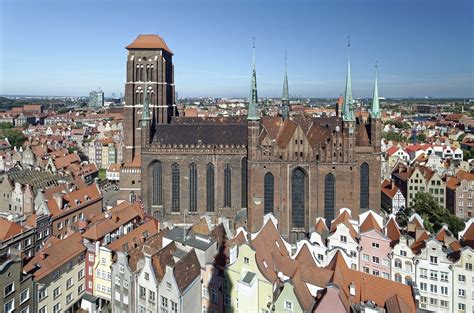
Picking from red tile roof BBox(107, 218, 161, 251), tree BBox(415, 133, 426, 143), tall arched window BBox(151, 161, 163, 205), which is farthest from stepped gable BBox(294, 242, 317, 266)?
tree BBox(415, 133, 426, 143)

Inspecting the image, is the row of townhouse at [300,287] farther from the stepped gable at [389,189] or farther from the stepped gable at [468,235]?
the stepped gable at [389,189]

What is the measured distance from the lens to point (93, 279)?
4112cm

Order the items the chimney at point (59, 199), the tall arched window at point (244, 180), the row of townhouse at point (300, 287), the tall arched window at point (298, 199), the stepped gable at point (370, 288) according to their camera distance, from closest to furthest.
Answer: the row of townhouse at point (300, 287) < the stepped gable at point (370, 288) < the tall arched window at point (298, 199) < the chimney at point (59, 199) < the tall arched window at point (244, 180)

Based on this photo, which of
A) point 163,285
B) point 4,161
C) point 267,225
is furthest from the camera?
point 4,161

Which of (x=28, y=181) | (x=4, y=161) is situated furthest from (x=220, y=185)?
(x=4, y=161)

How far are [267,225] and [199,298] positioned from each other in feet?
34.8

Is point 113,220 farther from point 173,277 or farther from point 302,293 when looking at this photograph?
point 302,293

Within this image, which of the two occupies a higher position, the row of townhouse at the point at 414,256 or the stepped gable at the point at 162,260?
the stepped gable at the point at 162,260

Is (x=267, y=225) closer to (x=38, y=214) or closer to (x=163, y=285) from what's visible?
(x=163, y=285)

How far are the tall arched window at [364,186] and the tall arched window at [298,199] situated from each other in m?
8.25

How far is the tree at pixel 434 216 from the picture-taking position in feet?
175

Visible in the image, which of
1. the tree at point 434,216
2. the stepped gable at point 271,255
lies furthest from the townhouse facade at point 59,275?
the tree at point 434,216

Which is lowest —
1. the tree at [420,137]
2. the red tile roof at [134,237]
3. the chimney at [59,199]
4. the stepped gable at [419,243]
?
the red tile roof at [134,237]

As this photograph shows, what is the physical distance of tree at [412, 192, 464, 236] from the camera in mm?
53375
